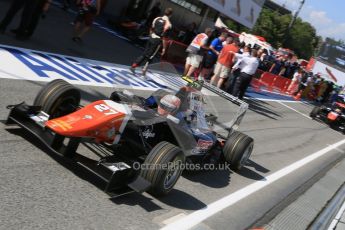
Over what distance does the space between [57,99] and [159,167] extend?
1.44m

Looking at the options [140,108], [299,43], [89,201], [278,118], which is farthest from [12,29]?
[299,43]

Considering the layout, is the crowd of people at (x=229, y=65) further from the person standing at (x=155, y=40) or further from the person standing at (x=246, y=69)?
the person standing at (x=155, y=40)

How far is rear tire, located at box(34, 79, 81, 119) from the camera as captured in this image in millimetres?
5654

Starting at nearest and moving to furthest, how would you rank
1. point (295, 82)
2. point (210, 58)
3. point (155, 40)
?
point (155, 40) → point (210, 58) → point (295, 82)

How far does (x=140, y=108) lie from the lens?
5828 mm

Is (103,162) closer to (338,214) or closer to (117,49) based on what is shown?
(338,214)

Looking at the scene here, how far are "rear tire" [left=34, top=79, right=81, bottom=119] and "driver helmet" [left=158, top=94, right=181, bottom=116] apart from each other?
102 centimetres

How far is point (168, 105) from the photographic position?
20.0 ft

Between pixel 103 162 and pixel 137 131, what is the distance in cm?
77

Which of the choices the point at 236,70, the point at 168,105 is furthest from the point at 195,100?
the point at 236,70

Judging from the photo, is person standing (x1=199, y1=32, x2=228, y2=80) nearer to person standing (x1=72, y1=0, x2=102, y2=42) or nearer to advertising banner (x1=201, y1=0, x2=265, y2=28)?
person standing (x1=72, y1=0, x2=102, y2=42)

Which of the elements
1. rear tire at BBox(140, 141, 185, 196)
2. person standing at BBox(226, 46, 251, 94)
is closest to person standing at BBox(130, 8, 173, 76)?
person standing at BBox(226, 46, 251, 94)

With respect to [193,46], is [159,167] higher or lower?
lower

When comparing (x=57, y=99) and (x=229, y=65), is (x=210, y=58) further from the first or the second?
(x=57, y=99)
